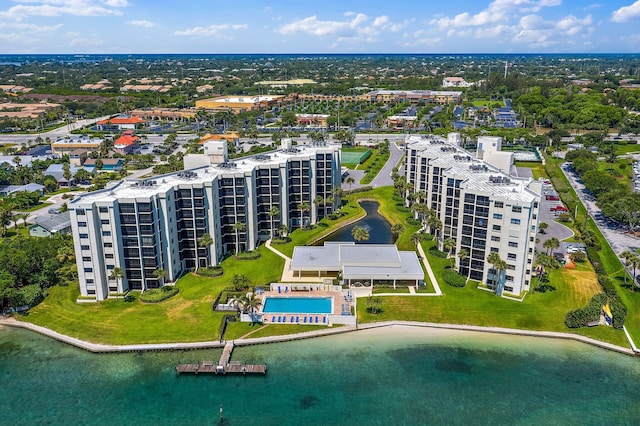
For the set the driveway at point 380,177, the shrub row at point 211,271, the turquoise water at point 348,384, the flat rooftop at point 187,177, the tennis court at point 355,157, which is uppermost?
the flat rooftop at point 187,177

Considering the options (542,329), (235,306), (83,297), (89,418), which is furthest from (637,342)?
(83,297)

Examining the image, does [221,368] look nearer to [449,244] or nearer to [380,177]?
[449,244]

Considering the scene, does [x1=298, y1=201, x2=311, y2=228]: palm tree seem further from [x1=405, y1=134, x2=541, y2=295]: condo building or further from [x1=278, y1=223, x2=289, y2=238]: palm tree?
[x1=405, y1=134, x2=541, y2=295]: condo building

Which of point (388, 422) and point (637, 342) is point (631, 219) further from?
point (388, 422)

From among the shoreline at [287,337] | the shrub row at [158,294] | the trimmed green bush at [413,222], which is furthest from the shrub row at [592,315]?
the shrub row at [158,294]

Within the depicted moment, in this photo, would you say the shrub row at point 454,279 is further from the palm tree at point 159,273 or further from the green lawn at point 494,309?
the palm tree at point 159,273

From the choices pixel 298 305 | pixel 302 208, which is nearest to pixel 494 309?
pixel 298 305

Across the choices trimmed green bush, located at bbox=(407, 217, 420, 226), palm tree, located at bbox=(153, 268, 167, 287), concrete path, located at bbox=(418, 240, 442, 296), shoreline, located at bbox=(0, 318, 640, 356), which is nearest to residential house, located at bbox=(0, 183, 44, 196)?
shoreline, located at bbox=(0, 318, 640, 356)
